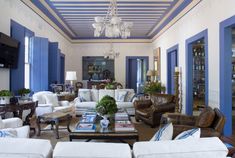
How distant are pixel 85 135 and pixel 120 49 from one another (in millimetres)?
9811

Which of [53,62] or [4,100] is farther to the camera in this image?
[53,62]

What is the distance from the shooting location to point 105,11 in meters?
7.89

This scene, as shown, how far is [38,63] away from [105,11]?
2578 mm

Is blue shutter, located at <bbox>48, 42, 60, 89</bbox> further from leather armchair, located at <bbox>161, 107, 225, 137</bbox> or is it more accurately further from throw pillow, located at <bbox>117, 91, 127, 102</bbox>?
leather armchair, located at <bbox>161, 107, 225, 137</bbox>

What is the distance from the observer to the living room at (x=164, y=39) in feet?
16.3

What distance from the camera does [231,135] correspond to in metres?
5.00

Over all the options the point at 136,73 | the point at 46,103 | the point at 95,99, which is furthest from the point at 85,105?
the point at 136,73

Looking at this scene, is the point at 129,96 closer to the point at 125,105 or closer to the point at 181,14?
the point at 125,105

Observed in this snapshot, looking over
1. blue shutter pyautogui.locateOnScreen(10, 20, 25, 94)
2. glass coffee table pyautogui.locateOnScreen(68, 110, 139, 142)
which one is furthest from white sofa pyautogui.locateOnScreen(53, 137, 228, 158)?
blue shutter pyautogui.locateOnScreen(10, 20, 25, 94)

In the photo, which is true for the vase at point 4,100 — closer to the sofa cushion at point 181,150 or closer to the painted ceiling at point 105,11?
the painted ceiling at point 105,11

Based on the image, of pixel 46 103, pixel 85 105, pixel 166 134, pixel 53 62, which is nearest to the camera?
pixel 166 134

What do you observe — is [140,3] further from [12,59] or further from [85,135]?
[85,135]

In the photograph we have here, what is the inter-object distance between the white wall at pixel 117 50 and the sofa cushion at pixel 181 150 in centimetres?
1184

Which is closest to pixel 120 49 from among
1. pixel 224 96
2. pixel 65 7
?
pixel 65 7
